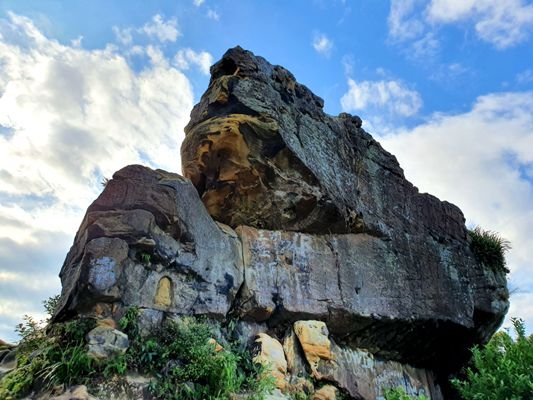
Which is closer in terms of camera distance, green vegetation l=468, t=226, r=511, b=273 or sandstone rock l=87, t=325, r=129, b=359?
sandstone rock l=87, t=325, r=129, b=359

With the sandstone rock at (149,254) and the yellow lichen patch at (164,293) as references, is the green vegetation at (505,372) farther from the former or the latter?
the yellow lichen patch at (164,293)

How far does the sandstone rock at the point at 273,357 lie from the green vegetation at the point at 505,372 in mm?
3422

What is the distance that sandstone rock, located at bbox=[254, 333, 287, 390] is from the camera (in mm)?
7340

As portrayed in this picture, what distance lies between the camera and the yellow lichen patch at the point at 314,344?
315 inches

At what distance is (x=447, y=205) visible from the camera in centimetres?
1262

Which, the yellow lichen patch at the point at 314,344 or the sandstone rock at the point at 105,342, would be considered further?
the yellow lichen patch at the point at 314,344

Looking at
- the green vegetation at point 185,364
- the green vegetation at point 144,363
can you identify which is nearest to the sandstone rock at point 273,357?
the green vegetation at point 144,363

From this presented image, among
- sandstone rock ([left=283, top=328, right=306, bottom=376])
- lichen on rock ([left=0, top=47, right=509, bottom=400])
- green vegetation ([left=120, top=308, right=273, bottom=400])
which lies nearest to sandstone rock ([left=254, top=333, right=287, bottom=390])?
lichen on rock ([left=0, top=47, right=509, bottom=400])

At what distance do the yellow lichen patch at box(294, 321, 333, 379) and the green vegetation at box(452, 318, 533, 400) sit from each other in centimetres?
261

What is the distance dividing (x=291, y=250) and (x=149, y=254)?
3.16 metres

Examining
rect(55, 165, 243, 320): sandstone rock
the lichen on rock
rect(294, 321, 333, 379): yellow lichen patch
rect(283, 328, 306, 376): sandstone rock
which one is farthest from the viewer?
rect(294, 321, 333, 379): yellow lichen patch

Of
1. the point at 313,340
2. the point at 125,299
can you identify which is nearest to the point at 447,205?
the point at 313,340

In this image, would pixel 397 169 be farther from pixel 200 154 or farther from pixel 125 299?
pixel 125 299

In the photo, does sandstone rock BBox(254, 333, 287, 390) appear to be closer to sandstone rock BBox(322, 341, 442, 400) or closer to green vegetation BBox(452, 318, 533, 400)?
sandstone rock BBox(322, 341, 442, 400)
